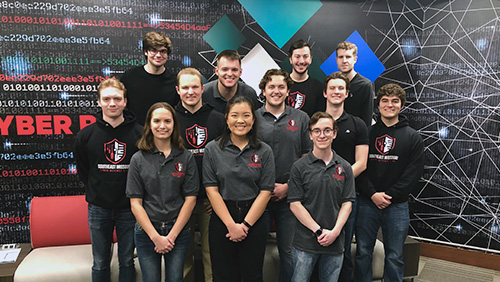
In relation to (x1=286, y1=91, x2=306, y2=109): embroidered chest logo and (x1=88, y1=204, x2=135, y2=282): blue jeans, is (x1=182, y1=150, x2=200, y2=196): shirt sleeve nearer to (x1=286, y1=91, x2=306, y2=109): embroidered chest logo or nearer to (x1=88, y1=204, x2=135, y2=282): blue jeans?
(x1=88, y1=204, x2=135, y2=282): blue jeans

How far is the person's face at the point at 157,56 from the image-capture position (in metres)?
2.38

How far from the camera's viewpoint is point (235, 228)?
1884 mm

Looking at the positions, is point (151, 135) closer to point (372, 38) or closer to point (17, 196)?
point (17, 196)

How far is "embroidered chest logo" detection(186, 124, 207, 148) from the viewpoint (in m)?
2.19

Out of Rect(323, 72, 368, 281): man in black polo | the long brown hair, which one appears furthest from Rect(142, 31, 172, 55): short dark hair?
Rect(323, 72, 368, 281): man in black polo

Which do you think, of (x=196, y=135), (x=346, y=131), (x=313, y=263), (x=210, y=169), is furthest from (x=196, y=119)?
(x=313, y=263)

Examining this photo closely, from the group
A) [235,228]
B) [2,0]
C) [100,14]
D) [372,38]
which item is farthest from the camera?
[372,38]

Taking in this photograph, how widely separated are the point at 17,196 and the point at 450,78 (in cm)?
417

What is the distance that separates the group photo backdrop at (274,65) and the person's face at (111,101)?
1090 millimetres

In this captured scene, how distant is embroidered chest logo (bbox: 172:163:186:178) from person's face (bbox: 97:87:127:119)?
52 centimetres

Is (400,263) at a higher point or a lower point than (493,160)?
lower

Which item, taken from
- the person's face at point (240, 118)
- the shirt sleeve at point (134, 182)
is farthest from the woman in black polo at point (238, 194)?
the shirt sleeve at point (134, 182)

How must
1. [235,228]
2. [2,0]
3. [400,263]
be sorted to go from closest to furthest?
[235,228] < [400,263] < [2,0]

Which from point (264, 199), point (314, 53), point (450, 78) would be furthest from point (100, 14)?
point (450, 78)
